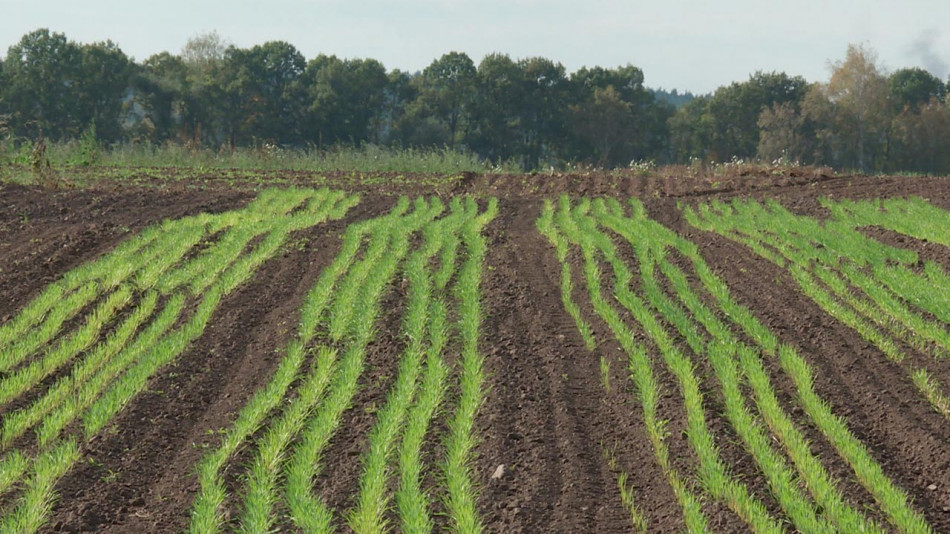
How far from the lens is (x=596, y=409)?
668 cm

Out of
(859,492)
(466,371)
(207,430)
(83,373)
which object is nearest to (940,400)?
(859,492)

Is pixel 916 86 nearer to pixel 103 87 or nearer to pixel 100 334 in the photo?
pixel 103 87

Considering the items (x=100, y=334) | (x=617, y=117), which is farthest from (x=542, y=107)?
(x=100, y=334)

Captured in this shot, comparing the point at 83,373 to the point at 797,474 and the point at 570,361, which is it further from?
the point at 797,474

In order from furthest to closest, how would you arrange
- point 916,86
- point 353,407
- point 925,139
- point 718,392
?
point 916,86, point 925,139, point 718,392, point 353,407

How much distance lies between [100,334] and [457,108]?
49.4 m

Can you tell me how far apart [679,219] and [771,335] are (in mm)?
8102

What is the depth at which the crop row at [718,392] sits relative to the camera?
5.05 meters

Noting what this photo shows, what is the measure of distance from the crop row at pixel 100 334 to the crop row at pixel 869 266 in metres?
6.58

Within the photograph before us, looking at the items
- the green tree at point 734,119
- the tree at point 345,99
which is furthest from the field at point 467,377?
the green tree at point 734,119

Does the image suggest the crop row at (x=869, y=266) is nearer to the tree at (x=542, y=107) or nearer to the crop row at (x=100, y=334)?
the crop row at (x=100, y=334)

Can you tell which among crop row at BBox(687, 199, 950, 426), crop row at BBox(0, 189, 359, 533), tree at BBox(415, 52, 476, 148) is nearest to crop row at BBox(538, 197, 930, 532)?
crop row at BBox(687, 199, 950, 426)

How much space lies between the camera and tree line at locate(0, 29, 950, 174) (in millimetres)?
47125

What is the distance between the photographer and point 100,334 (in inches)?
334
